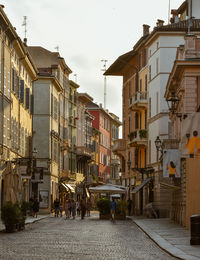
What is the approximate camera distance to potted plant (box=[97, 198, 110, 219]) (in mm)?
54750

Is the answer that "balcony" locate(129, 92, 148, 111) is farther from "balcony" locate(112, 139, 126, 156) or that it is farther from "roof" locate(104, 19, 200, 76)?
"balcony" locate(112, 139, 126, 156)

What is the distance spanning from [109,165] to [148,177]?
227 feet

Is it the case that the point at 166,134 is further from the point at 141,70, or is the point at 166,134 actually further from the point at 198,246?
the point at 198,246

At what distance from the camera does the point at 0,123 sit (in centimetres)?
4294

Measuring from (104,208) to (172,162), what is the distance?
17095 millimetres

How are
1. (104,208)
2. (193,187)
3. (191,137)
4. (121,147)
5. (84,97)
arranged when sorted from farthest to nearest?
(84,97) → (121,147) → (104,208) → (193,187) → (191,137)

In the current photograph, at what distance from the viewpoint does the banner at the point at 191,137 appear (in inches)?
1008

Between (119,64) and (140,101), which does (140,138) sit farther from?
(119,64)

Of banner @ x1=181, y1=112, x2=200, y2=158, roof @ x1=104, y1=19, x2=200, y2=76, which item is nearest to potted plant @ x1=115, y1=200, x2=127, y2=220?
roof @ x1=104, y1=19, x2=200, y2=76

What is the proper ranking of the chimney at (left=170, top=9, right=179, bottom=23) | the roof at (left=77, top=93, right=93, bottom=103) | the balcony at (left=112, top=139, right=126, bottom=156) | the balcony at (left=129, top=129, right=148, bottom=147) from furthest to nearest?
the roof at (left=77, top=93, right=93, bottom=103)
the balcony at (left=112, top=139, right=126, bottom=156)
the chimney at (left=170, top=9, right=179, bottom=23)
the balcony at (left=129, top=129, right=148, bottom=147)

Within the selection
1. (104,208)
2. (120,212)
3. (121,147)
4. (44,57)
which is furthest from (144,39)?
(120,212)

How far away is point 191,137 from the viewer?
84.6ft

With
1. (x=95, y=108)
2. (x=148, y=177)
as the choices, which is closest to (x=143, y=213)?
(x=148, y=177)

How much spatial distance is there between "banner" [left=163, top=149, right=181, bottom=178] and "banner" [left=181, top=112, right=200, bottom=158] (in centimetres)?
1203
